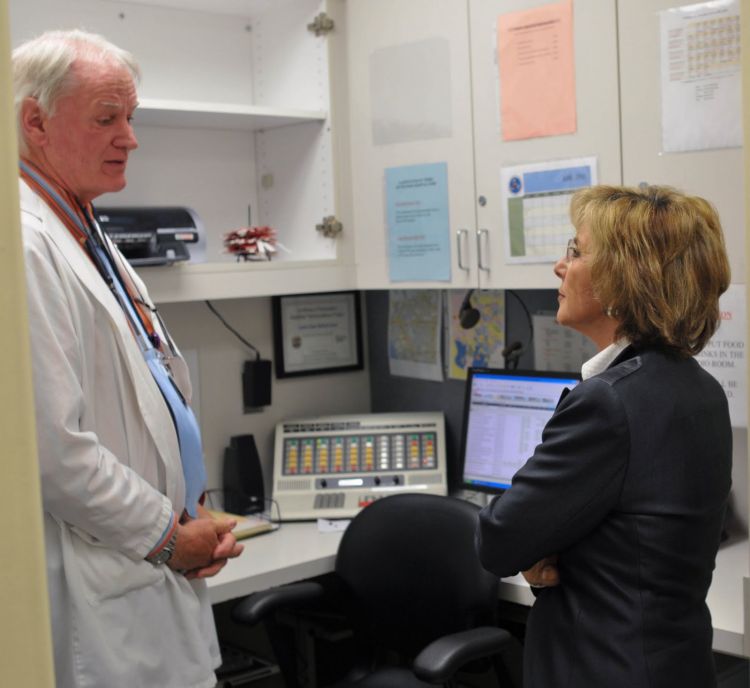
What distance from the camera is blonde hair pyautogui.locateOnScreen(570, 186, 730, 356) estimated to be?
131 centimetres

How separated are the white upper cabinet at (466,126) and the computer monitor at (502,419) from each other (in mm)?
282

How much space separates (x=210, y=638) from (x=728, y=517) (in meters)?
1.21

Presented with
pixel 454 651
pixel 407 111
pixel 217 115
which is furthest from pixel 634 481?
pixel 217 115

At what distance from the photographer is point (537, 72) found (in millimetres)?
2137

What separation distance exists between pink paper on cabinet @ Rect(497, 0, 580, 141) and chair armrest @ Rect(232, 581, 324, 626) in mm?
1112

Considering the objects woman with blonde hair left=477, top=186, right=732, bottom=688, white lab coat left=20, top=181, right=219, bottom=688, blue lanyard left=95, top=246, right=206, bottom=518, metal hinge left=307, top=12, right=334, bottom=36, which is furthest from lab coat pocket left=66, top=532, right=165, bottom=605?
metal hinge left=307, top=12, right=334, bottom=36

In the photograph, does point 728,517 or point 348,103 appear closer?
point 728,517

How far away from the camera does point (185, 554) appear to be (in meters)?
1.57

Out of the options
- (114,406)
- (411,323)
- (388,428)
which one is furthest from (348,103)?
(114,406)

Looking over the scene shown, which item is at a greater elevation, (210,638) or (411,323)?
(411,323)

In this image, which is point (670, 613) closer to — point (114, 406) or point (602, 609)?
point (602, 609)

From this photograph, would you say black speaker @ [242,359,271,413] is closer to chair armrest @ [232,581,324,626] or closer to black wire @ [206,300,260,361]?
black wire @ [206,300,260,361]

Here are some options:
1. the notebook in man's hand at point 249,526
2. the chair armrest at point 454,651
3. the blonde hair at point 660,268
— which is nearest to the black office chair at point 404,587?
the chair armrest at point 454,651

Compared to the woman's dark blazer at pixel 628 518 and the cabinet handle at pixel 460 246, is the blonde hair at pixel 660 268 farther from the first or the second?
the cabinet handle at pixel 460 246
